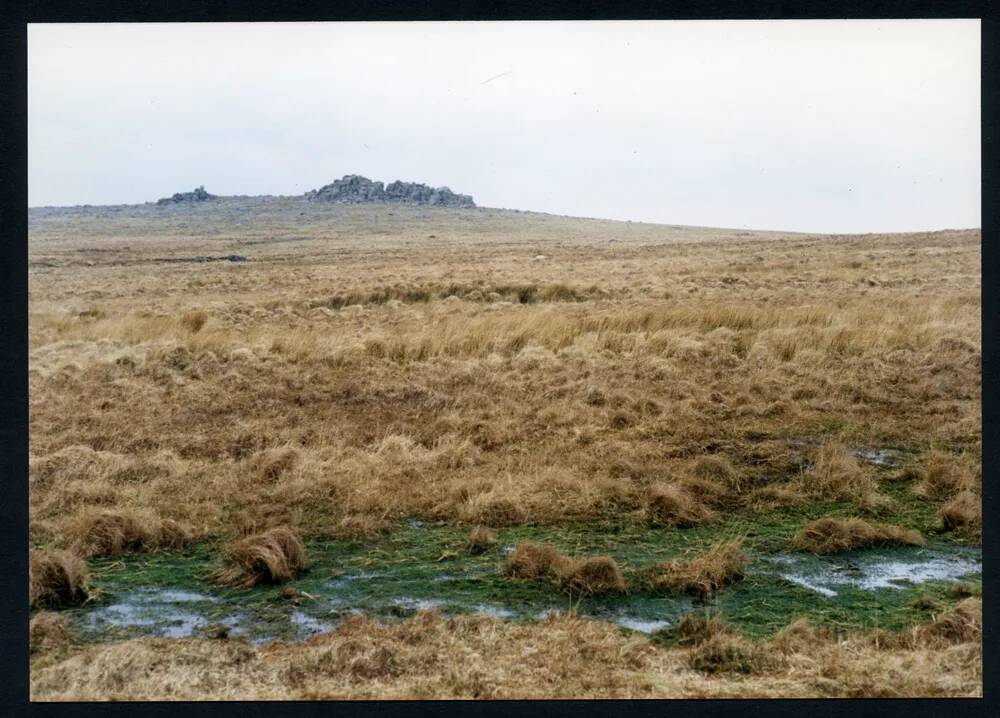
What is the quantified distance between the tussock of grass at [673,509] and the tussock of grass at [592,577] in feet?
4.92

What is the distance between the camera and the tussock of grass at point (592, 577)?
23.3 feet

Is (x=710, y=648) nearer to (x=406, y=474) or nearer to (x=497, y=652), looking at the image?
(x=497, y=652)

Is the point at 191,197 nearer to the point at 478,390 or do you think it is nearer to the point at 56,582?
the point at 478,390

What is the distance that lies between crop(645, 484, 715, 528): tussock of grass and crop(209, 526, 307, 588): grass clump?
381 centimetres

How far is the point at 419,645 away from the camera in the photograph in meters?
6.36

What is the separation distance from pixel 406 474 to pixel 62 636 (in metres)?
4.08

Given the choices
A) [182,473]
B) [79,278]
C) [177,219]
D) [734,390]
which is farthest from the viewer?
[177,219]

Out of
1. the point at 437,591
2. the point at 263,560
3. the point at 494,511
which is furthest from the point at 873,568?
the point at 263,560

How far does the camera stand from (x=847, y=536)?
7.95 m

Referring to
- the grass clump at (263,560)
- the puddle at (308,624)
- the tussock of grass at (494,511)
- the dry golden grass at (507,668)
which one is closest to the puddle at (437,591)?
the puddle at (308,624)

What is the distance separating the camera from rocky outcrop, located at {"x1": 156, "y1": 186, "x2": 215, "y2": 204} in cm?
7909

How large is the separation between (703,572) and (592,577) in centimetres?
105

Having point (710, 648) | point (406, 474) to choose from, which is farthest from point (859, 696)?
point (406, 474)

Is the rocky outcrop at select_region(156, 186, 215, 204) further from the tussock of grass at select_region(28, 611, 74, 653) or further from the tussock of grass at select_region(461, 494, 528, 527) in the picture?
the tussock of grass at select_region(28, 611, 74, 653)
